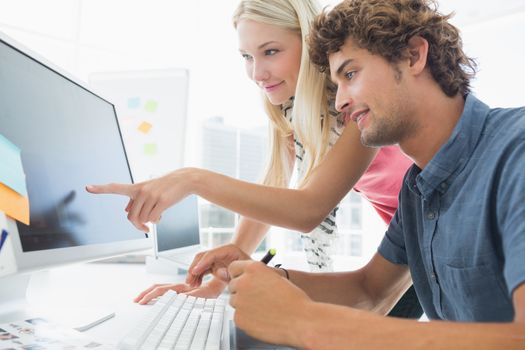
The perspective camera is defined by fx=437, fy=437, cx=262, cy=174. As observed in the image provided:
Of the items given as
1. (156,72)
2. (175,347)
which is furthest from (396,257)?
(156,72)

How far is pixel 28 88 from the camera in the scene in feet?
2.41

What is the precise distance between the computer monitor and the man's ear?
0.70 metres

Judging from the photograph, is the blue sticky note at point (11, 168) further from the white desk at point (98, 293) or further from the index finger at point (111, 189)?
the white desk at point (98, 293)

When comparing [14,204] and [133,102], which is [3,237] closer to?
[14,204]

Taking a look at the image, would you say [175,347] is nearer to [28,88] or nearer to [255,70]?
[28,88]

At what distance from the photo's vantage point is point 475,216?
674 millimetres

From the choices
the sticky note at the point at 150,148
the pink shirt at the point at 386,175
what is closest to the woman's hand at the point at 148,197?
the pink shirt at the point at 386,175

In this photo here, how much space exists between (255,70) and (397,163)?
1.63 feet

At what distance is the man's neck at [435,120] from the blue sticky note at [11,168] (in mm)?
705

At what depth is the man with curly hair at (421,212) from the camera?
1.67 feet

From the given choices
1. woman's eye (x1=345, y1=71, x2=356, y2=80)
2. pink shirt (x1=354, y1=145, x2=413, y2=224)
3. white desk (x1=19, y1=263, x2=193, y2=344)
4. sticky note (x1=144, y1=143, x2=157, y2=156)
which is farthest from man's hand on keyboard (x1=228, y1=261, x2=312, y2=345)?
sticky note (x1=144, y1=143, x2=157, y2=156)

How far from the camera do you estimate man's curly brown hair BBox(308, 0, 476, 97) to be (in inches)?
36.0

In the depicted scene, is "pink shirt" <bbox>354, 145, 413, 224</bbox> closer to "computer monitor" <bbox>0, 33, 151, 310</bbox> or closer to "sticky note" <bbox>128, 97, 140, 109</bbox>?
"computer monitor" <bbox>0, 33, 151, 310</bbox>

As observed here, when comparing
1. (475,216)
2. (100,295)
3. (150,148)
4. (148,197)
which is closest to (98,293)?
(100,295)
